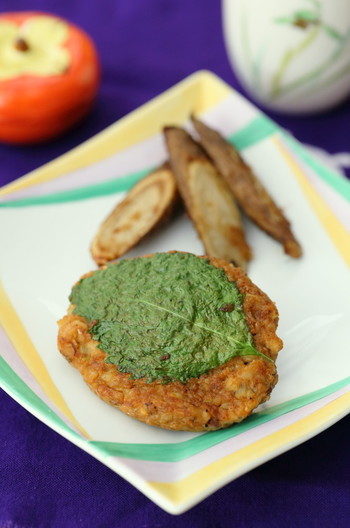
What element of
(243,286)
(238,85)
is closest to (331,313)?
(243,286)

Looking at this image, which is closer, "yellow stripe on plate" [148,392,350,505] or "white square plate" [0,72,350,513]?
"yellow stripe on plate" [148,392,350,505]

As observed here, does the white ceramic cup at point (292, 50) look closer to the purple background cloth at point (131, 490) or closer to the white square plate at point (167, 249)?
the white square plate at point (167, 249)

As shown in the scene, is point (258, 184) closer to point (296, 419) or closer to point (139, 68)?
point (296, 419)

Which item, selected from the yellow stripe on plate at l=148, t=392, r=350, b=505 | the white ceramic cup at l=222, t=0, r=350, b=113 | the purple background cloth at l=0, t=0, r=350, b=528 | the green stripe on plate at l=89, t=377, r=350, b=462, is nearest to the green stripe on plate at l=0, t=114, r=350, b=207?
the white ceramic cup at l=222, t=0, r=350, b=113

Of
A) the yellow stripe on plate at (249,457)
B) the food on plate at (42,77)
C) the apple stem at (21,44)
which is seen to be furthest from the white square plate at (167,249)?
the apple stem at (21,44)

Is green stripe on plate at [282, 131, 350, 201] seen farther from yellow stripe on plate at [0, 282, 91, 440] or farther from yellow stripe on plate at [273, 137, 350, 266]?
yellow stripe on plate at [0, 282, 91, 440]
